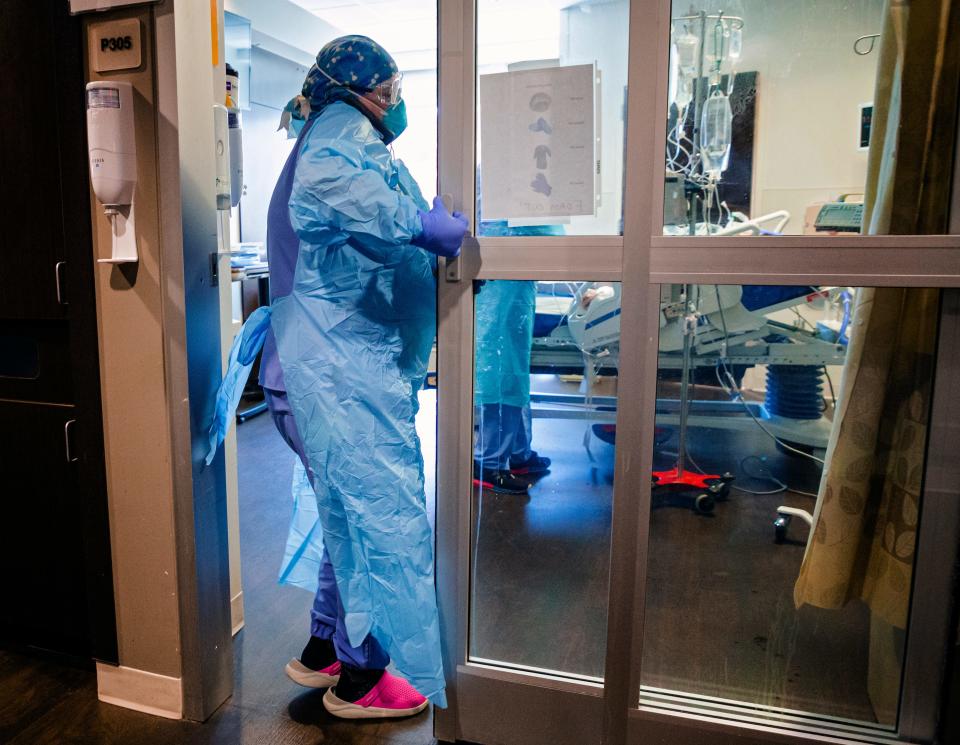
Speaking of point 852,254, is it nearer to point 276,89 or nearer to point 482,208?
point 482,208

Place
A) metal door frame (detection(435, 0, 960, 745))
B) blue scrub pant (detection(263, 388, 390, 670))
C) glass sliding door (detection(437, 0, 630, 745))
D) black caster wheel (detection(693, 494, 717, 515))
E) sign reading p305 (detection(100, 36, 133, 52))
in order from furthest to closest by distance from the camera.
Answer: black caster wheel (detection(693, 494, 717, 515)) < blue scrub pant (detection(263, 388, 390, 670)) < sign reading p305 (detection(100, 36, 133, 52)) < glass sliding door (detection(437, 0, 630, 745)) < metal door frame (detection(435, 0, 960, 745))

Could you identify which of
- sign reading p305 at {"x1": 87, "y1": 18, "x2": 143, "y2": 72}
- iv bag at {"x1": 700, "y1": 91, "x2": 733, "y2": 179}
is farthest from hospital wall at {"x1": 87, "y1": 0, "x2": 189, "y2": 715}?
iv bag at {"x1": 700, "y1": 91, "x2": 733, "y2": 179}

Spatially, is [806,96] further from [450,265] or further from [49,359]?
[49,359]

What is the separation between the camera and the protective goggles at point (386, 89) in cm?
151

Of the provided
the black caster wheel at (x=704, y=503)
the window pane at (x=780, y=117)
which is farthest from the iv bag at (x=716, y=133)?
the black caster wheel at (x=704, y=503)

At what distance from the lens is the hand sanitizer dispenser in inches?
57.9

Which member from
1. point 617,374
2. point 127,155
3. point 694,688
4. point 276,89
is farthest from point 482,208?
point 276,89

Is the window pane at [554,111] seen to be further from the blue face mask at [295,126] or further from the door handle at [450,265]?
the blue face mask at [295,126]

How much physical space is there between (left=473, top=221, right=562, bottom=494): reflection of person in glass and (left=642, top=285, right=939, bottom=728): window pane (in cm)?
35

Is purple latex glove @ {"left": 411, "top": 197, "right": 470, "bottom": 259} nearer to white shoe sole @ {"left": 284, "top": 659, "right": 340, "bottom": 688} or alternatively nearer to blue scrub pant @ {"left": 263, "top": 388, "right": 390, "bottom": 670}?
blue scrub pant @ {"left": 263, "top": 388, "right": 390, "bottom": 670}

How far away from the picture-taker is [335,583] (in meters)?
1.72

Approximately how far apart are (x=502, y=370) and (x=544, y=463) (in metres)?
0.38

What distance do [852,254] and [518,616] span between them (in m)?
1.09

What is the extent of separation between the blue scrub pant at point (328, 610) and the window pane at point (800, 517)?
61 centimetres
